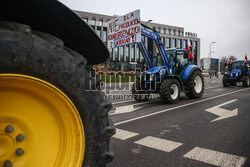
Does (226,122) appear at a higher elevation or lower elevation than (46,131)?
lower

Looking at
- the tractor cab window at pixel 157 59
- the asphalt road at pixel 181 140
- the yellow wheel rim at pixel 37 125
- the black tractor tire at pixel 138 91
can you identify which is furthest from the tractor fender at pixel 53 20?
the tractor cab window at pixel 157 59

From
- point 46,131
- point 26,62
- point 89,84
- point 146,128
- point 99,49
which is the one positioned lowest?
point 146,128

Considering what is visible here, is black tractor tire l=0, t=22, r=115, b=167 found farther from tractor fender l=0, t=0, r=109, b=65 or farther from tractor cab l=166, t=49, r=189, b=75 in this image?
tractor cab l=166, t=49, r=189, b=75

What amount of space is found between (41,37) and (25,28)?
130 mm

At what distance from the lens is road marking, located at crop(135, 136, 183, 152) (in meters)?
2.69

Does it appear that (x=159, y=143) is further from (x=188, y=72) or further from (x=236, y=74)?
(x=236, y=74)

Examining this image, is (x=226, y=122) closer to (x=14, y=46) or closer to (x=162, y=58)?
(x=162, y=58)

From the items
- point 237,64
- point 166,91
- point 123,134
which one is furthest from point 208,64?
point 123,134

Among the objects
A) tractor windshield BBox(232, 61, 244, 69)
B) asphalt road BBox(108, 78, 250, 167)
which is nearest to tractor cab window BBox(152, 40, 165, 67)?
asphalt road BBox(108, 78, 250, 167)

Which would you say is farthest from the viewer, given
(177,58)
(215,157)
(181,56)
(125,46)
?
(125,46)

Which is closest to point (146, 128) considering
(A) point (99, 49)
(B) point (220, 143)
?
(B) point (220, 143)

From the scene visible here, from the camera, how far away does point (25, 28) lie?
113 cm

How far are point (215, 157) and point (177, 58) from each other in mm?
5844

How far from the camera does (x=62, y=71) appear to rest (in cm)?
122
